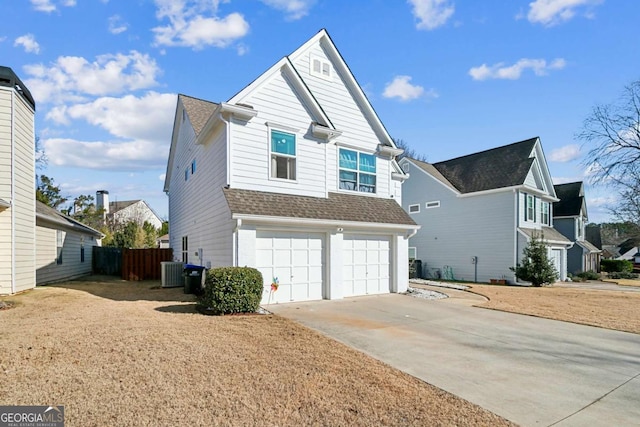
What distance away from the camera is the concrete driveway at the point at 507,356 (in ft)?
14.5

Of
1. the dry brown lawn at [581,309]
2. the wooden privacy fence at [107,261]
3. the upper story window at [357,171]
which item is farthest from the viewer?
the wooden privacy fence at [107,261]

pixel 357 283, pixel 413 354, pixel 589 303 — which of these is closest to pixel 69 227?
pixel 357 283

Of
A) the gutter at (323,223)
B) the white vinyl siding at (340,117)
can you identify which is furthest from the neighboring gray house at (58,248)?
the white vinyl siding at (340,117)

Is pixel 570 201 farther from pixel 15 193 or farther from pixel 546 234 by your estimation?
pixel 15 193

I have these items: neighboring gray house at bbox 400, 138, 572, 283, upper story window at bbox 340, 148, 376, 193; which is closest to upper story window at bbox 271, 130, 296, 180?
upper story window at bbox 340, 148, 376, 193

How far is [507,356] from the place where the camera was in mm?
6320

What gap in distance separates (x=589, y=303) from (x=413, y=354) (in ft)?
35.6

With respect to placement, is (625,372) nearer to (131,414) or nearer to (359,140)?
(131,414)

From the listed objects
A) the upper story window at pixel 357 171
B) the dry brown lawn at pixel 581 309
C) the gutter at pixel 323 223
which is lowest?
the dry brown lawn at pixel 581 309

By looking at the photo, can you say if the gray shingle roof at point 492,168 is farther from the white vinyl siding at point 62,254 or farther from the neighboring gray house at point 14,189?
the neighboring gray house at point 14,189

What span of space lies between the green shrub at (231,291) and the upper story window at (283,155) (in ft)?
12.9

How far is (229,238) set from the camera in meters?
10.5

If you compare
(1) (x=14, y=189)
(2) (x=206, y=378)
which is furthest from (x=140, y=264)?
(2) (x=206, y=378)

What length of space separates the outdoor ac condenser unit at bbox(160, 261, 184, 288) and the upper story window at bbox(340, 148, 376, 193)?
320 inches
